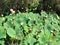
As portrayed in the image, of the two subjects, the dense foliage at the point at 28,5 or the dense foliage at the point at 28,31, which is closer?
the dense foliage at the point at 28,31

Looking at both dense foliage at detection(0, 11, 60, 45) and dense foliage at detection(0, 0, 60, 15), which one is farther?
dense foliage at detection(0, 0, 60, 15)

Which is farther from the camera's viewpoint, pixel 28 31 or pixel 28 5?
pixel 28 5

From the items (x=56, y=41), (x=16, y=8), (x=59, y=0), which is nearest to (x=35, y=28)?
(x=56, y=41)

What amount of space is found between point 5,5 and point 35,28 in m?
3.26

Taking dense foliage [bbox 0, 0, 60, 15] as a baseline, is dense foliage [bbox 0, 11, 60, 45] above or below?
above

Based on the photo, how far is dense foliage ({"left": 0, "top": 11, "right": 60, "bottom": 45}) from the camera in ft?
11.2

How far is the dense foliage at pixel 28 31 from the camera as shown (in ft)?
11.2

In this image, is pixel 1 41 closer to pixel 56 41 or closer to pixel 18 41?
pixel 18 41

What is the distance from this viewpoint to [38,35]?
3.48m

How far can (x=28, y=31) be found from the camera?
11.9 ft

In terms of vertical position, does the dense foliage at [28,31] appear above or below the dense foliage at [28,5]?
above

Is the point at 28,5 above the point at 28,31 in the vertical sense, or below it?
below

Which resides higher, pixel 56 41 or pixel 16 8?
pixel 56 41

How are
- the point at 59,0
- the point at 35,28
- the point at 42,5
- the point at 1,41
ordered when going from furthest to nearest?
the point at 42,5 < the point at 59,0 < the point at 35,28 < the point at 1,41
